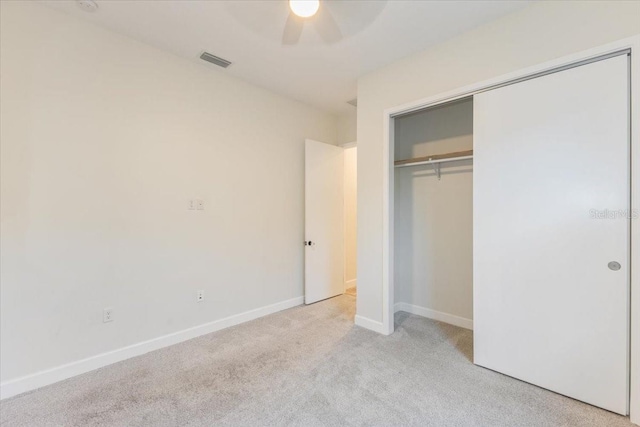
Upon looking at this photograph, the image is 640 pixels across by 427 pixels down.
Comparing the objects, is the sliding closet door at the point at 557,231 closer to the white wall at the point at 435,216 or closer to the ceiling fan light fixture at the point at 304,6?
the white wall at the point at 435,216

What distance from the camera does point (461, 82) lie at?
7.91 feet

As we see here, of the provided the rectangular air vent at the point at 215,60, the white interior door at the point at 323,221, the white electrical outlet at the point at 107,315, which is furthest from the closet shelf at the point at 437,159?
the white electrical outlet at the point at 107,315

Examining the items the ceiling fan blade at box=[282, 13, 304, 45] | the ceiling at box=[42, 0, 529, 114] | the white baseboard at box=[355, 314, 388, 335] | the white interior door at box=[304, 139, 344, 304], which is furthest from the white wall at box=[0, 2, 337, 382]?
the white baseboard at box=[355, 314, 388, 335]

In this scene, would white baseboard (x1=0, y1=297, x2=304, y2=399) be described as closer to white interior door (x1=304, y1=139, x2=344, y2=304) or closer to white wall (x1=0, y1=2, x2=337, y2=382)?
white wall (x1=0, y1=2, x2=337, y2=382)

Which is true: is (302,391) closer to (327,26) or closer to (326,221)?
(326,221)

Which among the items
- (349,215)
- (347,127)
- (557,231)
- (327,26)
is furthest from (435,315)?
(327,26)

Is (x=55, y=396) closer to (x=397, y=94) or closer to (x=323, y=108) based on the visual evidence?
(x=397, y=94)

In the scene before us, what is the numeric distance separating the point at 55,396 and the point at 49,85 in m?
2.24

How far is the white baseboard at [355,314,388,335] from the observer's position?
295 cm

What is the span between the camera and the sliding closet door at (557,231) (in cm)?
175

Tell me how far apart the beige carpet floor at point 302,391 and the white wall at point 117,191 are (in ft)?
1.30

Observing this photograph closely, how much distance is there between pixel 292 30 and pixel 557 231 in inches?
98.5

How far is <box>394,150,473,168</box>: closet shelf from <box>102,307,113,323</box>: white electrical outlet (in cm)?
323

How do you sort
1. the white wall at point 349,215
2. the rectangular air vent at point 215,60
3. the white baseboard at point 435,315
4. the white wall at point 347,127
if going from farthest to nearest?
the white wall at point 349,215, the white wall at point 347,127, the white baseboard at point 435,315, the rectangular air vent at point 215,60
